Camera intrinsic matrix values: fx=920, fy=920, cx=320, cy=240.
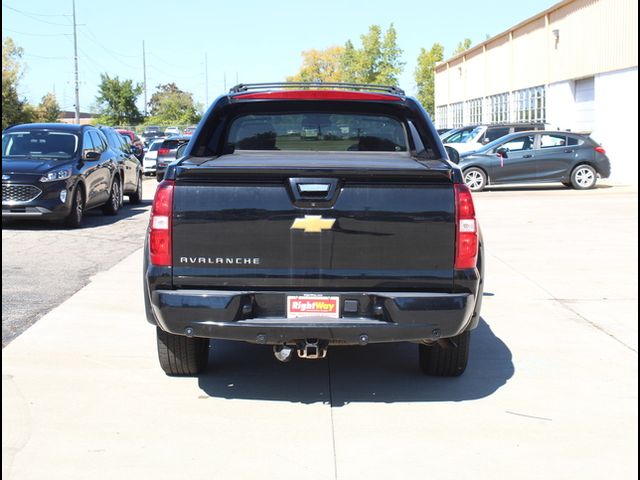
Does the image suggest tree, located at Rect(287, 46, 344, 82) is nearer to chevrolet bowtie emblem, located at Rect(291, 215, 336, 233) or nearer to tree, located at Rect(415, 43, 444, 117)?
tree, located at Rect(415, 43, 444, 117)

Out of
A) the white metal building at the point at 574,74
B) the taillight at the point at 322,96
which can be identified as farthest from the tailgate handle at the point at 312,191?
the white metal building at the point at 574,74

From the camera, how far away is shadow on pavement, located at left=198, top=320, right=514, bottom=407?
586 centimetres

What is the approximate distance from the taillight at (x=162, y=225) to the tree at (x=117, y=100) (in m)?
97.5

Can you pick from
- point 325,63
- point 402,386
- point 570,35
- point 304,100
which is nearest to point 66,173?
point 304,100

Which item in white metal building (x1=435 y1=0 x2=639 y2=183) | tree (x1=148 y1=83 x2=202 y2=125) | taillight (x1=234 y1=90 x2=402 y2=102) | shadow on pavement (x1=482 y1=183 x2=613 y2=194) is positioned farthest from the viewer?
tree (x1=148 y1=83 x2=202 y2=125)

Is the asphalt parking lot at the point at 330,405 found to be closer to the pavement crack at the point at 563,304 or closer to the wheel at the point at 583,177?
the pavement crack at the point at 563,304

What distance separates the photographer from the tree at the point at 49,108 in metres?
71.9

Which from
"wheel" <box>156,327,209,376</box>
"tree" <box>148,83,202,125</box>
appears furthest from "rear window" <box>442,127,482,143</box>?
"tree" <box>148,83,202,125</box>

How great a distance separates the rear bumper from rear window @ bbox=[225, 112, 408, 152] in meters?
1.86

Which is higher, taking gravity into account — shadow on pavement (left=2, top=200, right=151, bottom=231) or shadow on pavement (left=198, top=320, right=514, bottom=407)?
shadow on pavement (left=2, top=200, right=151, bottom=231)

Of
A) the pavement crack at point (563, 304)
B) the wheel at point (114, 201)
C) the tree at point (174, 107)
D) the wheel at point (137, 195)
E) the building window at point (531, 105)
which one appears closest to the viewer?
the pavement crack at point (563, 304)

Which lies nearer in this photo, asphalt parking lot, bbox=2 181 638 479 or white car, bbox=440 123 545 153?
asphalt parking lot, bbox=2 181 638 479

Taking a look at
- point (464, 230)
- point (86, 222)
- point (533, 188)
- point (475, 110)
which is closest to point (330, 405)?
point (464, 230)

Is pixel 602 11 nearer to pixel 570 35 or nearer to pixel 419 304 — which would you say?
pixel 570 35
